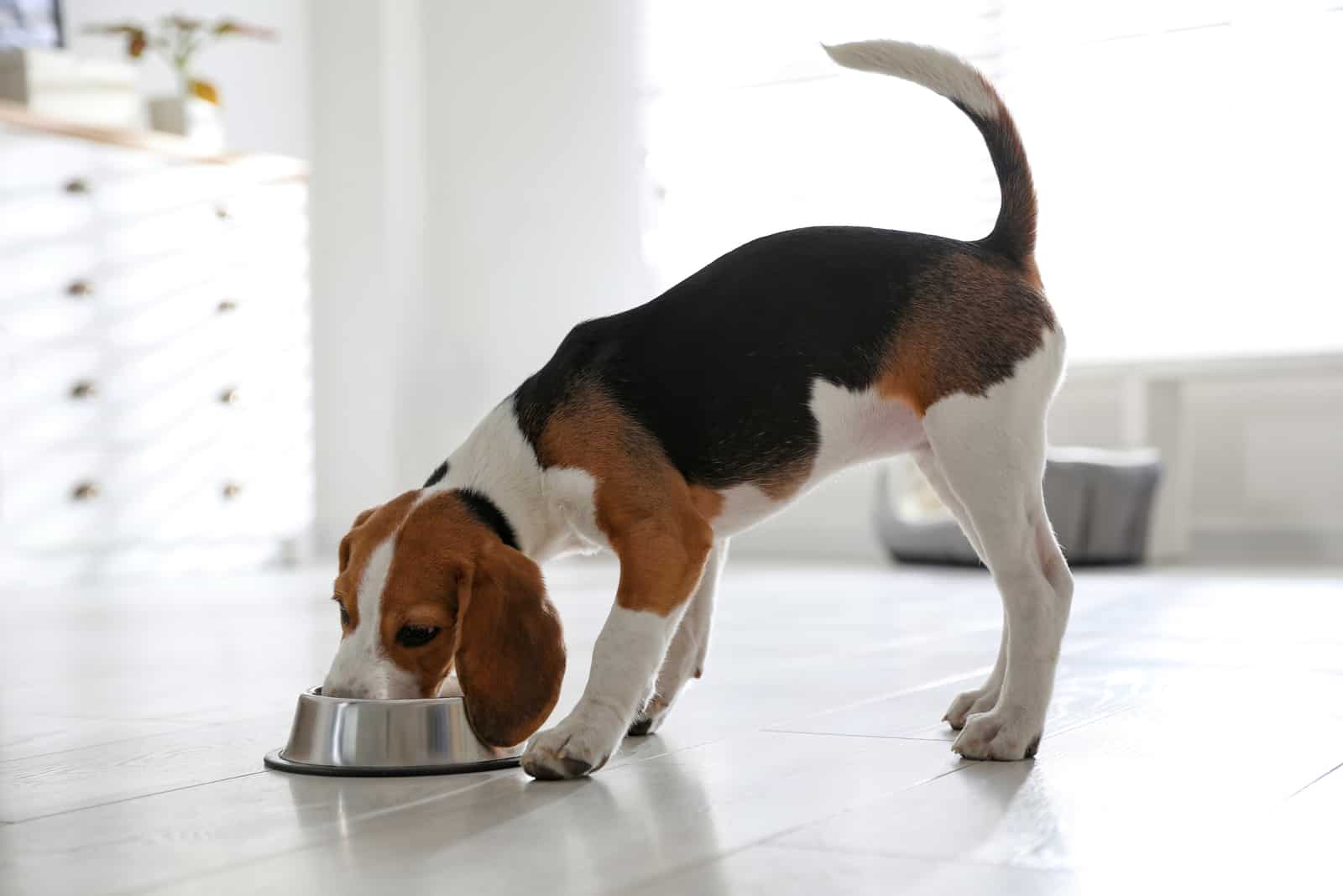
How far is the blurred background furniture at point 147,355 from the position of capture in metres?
5.40

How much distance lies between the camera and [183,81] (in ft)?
20.8

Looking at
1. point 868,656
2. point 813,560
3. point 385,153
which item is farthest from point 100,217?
point 868,656

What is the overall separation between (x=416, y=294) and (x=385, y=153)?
0.73 m

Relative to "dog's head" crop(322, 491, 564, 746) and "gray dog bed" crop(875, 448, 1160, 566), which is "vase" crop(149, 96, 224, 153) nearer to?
"gray dog bed" crop(875, 448, 1160, 566)

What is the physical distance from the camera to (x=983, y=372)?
6.18 feet

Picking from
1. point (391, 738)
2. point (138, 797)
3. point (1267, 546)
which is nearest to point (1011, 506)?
point (391, 738)

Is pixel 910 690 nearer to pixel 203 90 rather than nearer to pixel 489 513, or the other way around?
pixel 489 513

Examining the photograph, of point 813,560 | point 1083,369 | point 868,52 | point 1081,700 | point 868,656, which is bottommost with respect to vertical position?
point 813,560

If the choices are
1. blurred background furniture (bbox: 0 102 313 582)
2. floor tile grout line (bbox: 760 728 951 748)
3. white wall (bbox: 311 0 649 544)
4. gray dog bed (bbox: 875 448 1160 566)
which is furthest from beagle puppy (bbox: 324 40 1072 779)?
white wall (bbox: 311 0 649 544)

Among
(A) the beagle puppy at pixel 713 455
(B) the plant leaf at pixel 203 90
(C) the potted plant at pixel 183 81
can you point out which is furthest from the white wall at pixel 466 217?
(A) the beagle puppy at pixel 713 455

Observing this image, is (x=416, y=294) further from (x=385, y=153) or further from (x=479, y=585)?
(x=479, y=585)

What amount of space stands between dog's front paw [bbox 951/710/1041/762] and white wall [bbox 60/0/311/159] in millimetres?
5803

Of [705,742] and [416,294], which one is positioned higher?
[705,742]

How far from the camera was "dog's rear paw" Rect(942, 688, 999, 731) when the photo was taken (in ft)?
6.95
